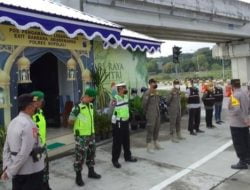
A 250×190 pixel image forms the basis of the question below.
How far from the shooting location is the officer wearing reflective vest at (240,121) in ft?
24.4

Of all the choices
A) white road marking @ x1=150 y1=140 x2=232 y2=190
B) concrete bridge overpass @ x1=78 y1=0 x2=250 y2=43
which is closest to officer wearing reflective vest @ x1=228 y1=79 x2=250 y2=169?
white road marking @ x1=150 y1=140 x2=232 y2=190

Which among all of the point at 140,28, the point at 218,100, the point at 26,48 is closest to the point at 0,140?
the point at 26,48

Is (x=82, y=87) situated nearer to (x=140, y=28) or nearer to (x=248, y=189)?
(x=248, y=189)

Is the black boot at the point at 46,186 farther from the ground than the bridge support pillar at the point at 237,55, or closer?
closer

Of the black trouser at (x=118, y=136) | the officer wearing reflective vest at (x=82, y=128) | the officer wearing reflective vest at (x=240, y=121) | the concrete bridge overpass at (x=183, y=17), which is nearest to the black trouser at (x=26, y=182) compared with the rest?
the officer wearing reflective vest at (x=82, y=128)

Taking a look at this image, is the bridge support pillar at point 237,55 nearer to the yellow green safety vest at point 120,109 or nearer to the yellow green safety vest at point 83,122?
the yellow green safety vest at point 120,109

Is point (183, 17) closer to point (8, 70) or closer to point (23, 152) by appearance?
point (8, 70)

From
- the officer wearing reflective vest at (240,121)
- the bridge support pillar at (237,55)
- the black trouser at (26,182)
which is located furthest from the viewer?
the bridge support pillar at (237,55)

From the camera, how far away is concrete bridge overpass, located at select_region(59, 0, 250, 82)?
16.2 meters

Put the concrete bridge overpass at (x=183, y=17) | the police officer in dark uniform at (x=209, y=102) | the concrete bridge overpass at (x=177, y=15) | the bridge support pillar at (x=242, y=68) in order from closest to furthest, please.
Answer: the police officer in dark uniform at (x=209, y=102) < the concrete bridge overpass at (x=183, y=17) < the concrete bridge overpass at (x=177, y=15) < the bridge support pillar at (x=242, y=68)

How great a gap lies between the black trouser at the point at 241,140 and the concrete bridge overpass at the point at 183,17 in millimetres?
8013

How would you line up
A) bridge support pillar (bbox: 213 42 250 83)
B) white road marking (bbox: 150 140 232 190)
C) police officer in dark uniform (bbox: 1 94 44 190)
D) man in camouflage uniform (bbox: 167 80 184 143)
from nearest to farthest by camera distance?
police officer in dark uniform (bbox: 1 94 44 190), white road marking (bbox: 150 140 232 190), man in camouflage uniform (bbox: 167 80 184 143), bridge support pillar (bbox: 213 42 250 83)

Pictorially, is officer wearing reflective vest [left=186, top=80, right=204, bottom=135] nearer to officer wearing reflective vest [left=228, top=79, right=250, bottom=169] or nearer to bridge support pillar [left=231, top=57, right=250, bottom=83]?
officer wearing reflective vest [left=228, top=79, right=250, bottom=169]

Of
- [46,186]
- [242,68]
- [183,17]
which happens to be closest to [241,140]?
[46,186]
